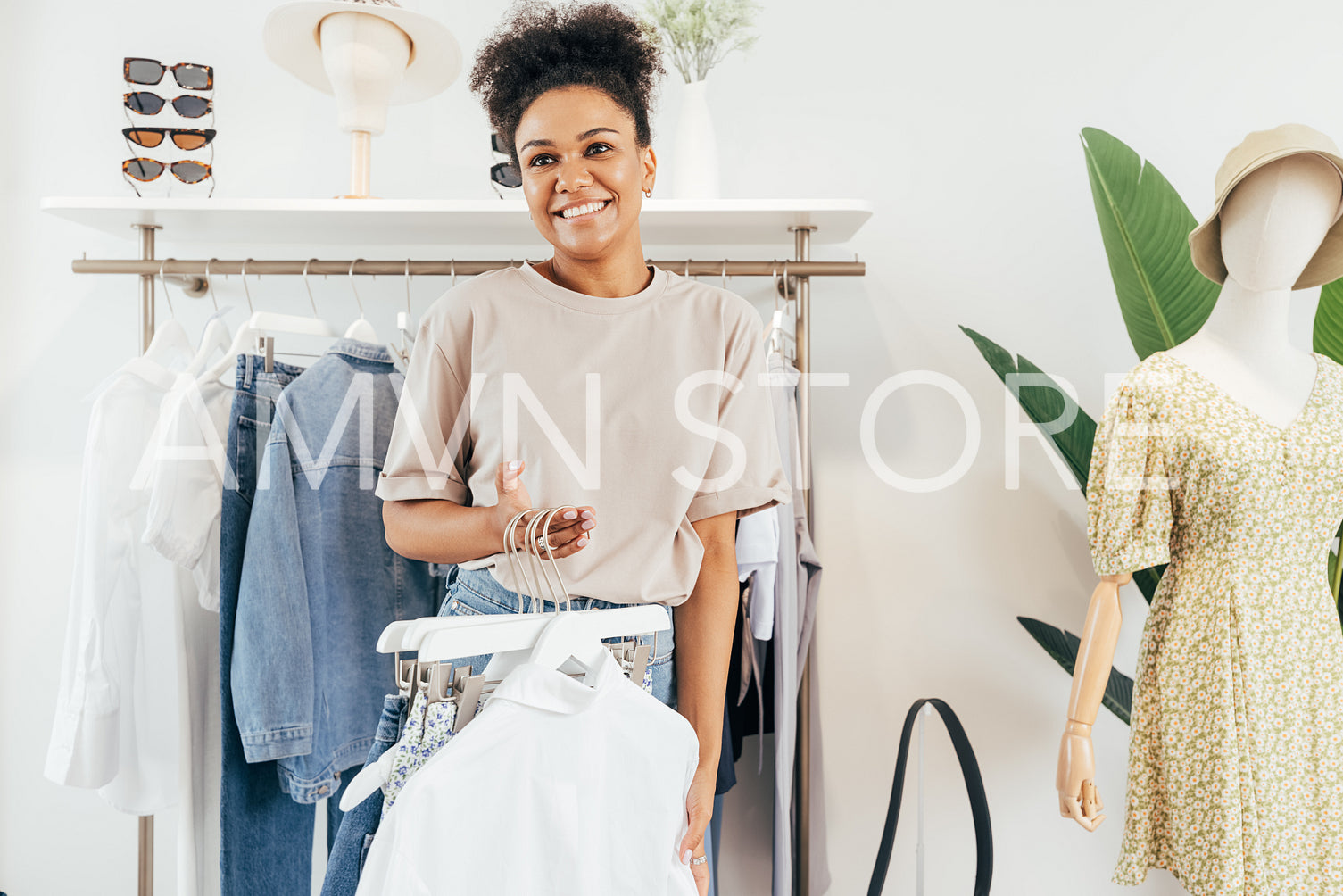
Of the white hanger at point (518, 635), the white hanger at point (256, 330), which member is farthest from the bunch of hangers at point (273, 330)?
the white hanger at point (518, 635)

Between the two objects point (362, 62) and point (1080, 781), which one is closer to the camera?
point (1080, 781)

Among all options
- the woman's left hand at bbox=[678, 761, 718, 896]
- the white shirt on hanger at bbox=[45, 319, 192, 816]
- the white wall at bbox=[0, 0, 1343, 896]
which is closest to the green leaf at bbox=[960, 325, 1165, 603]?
the white wall at bbox=[0, 0, 1343, 896]

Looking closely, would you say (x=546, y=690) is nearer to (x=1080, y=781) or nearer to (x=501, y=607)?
(x=501, y=607)

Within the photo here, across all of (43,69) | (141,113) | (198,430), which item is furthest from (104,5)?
(198,430)

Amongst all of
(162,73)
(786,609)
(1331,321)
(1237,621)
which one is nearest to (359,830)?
(786,609)

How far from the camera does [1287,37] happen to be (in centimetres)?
188

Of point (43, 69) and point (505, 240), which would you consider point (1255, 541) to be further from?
point (43, 69)

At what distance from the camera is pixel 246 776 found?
129 centimetres

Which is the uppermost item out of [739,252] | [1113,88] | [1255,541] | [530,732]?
[1113,88]

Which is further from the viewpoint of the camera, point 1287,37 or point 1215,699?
point 1287,37

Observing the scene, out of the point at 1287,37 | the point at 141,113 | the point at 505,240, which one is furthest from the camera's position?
the point at 1287,37

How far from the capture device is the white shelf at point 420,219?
4.86 feet

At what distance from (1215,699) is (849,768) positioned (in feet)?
2.91

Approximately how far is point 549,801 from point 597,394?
495 millimetres
